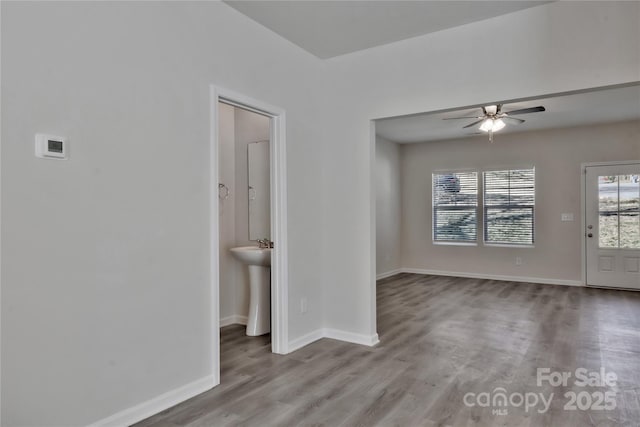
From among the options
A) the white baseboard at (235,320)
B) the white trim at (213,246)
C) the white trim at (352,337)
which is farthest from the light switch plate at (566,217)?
the white trim at (213,246)

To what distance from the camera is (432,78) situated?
3.45 metres

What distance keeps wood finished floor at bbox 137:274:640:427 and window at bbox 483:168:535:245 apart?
7.12 ft

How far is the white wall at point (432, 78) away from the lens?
2754 millimetres

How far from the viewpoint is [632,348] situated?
11.9ft

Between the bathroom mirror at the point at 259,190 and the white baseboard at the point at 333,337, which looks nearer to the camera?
the white baseboard at the point at 333,337

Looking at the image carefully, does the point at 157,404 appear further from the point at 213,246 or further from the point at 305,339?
the point at 305,339

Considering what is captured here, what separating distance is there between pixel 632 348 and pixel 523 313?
131cm

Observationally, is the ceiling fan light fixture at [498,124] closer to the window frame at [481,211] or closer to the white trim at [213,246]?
the window frame at [481,211]

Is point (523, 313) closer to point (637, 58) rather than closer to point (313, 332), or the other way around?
point (313, 332)

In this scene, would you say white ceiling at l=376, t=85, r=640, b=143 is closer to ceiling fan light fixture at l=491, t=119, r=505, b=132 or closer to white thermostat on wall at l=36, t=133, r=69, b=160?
ceiling fan light fixture at l=491, t=119, r=505, b=132

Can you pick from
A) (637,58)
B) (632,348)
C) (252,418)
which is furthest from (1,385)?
(632,348)

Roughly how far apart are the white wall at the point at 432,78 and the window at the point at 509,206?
15.2 ft

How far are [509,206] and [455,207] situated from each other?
0.97m

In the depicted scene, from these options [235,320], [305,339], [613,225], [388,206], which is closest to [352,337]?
[305,339]
